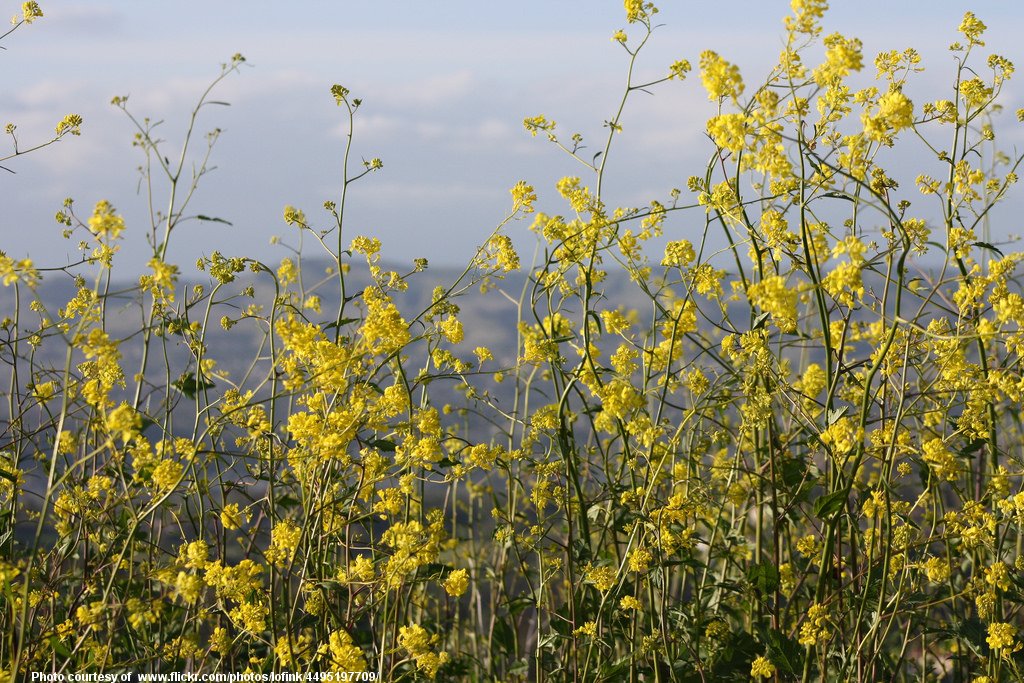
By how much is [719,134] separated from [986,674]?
194 cm

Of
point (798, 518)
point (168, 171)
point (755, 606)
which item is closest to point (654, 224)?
point (798, 518)

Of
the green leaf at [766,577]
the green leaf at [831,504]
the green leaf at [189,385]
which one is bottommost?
the green leaf at [766,577]

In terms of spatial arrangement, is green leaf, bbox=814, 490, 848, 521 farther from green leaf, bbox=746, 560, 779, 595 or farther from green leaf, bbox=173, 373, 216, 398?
green leaf, bbox=173, 373, 216, 398

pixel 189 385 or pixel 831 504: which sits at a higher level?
pixel 189 385

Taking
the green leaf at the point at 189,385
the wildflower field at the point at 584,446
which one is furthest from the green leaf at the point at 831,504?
the green leaf at the point at 189,385

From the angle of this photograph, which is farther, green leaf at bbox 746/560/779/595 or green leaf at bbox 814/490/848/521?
green leaf at bbox 746/560/779/595

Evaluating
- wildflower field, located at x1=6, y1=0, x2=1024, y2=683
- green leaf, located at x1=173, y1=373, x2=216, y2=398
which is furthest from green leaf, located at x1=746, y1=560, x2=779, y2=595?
green leaf, located at x1=173, y1=373, x2=216, y2=398

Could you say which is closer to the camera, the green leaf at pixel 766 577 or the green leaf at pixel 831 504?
the green leaf at pixel 831 504

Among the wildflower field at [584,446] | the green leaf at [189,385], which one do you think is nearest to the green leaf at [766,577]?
the wildflower field at [584,446]

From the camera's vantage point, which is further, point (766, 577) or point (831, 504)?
point (766, 577)

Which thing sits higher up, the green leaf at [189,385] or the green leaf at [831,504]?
the green leaf at [189,385]

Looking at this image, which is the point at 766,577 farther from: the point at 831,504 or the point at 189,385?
the point at 189,385

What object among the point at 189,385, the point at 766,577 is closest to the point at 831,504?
the point at 766,577

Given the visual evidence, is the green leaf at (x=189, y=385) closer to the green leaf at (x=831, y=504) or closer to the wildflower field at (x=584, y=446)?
the wildflower field at (x=584, y=446)
